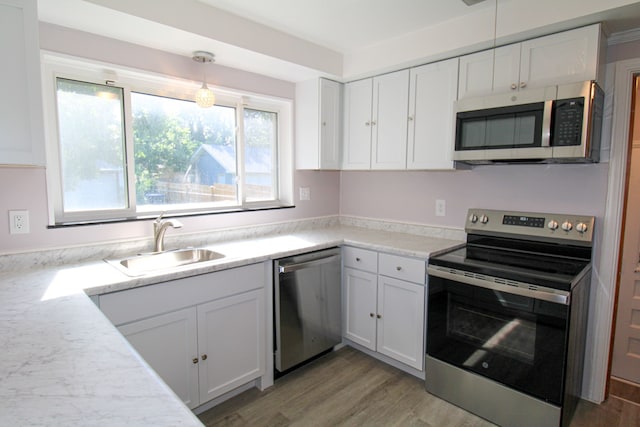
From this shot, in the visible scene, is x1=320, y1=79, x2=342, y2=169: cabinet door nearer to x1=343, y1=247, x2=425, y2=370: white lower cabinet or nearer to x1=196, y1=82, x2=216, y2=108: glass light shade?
x1=343, y1=247, x2=425, y2=370: white lower cabinet

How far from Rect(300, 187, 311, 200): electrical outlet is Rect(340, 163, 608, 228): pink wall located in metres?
0.41

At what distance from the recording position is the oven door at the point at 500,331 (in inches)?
69.7

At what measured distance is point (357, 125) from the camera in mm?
3006

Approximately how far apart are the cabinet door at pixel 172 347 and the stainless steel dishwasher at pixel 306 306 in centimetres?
57

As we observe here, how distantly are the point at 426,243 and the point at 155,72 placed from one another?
7.08ft

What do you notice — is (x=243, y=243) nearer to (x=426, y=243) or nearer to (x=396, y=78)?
(x=426, y=243)

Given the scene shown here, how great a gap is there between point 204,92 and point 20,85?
977mm

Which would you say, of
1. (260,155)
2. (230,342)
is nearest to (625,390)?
(230,342)

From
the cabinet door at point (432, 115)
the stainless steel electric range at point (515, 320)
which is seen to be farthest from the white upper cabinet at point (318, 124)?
the stainless steel electric range at point (515, 320)

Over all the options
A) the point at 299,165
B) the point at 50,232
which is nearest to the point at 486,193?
the point at 299,165

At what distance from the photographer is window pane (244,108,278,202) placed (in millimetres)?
3000

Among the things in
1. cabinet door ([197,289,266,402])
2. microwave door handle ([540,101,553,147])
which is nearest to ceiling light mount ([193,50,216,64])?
cabinet door ([197,289,266,402])

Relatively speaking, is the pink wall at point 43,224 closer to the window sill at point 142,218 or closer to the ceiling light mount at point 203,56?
the window sill at point 142,218

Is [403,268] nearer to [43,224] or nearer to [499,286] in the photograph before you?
[499,286]
